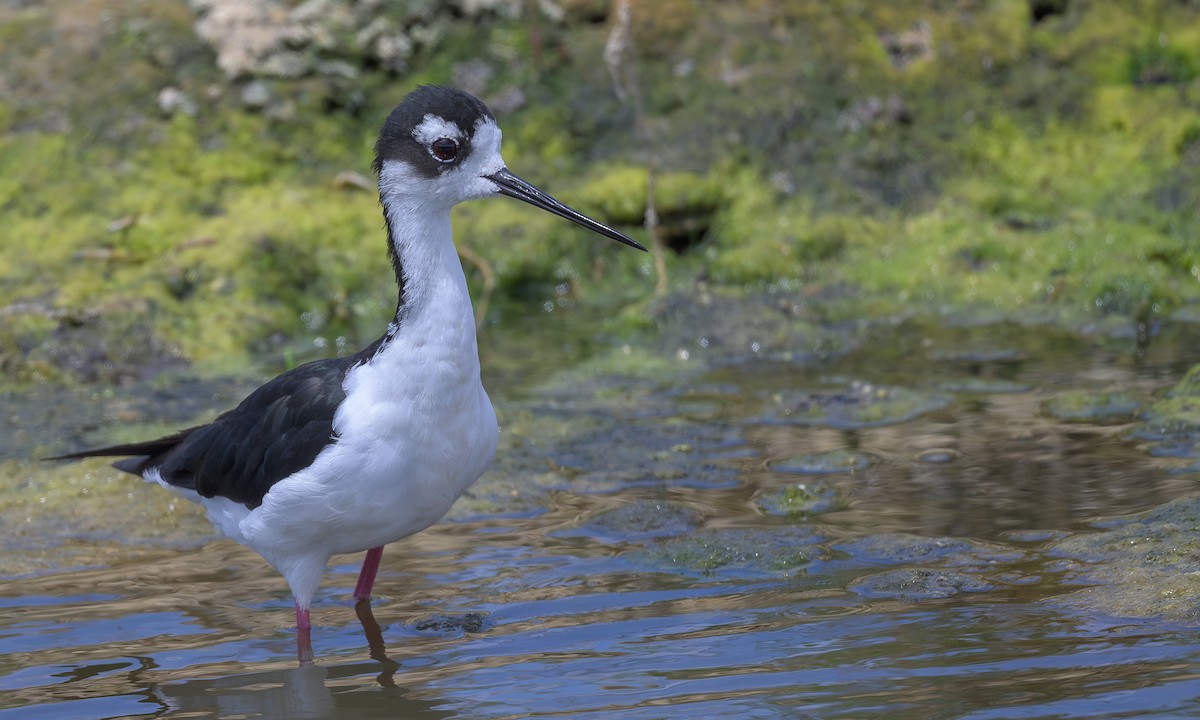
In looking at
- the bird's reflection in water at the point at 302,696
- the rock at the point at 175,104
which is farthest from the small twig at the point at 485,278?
the bird's reflection in water at the point at 302,696

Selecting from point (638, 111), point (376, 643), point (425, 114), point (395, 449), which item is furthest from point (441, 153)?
point (638, 111)

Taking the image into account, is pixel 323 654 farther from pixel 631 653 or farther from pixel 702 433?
pixel 702 433

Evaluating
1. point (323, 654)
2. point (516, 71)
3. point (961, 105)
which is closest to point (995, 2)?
Result: point (961, 105)

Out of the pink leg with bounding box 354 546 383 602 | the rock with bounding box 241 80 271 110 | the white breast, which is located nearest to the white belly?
the white breast

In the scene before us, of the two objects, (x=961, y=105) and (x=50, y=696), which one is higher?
(x=961, y=105)

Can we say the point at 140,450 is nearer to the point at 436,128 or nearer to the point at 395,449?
the point at 395,449

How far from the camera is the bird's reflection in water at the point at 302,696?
406 centimetres

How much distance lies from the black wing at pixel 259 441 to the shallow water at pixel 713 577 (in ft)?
1.36

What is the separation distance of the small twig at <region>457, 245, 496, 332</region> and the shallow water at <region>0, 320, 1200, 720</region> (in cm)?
108

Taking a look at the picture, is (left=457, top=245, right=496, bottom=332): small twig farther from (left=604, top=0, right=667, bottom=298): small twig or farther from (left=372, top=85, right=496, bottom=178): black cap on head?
(left=372, top=85, right=496, bottom=178): black cap on head

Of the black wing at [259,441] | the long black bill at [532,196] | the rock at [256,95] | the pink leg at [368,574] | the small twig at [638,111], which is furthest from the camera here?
the rock at [256,95]

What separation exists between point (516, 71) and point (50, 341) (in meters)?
3.06

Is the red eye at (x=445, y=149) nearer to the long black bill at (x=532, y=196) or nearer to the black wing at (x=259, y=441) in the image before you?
the long black bill at (x=532, y=196)

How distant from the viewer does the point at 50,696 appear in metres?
4.19
